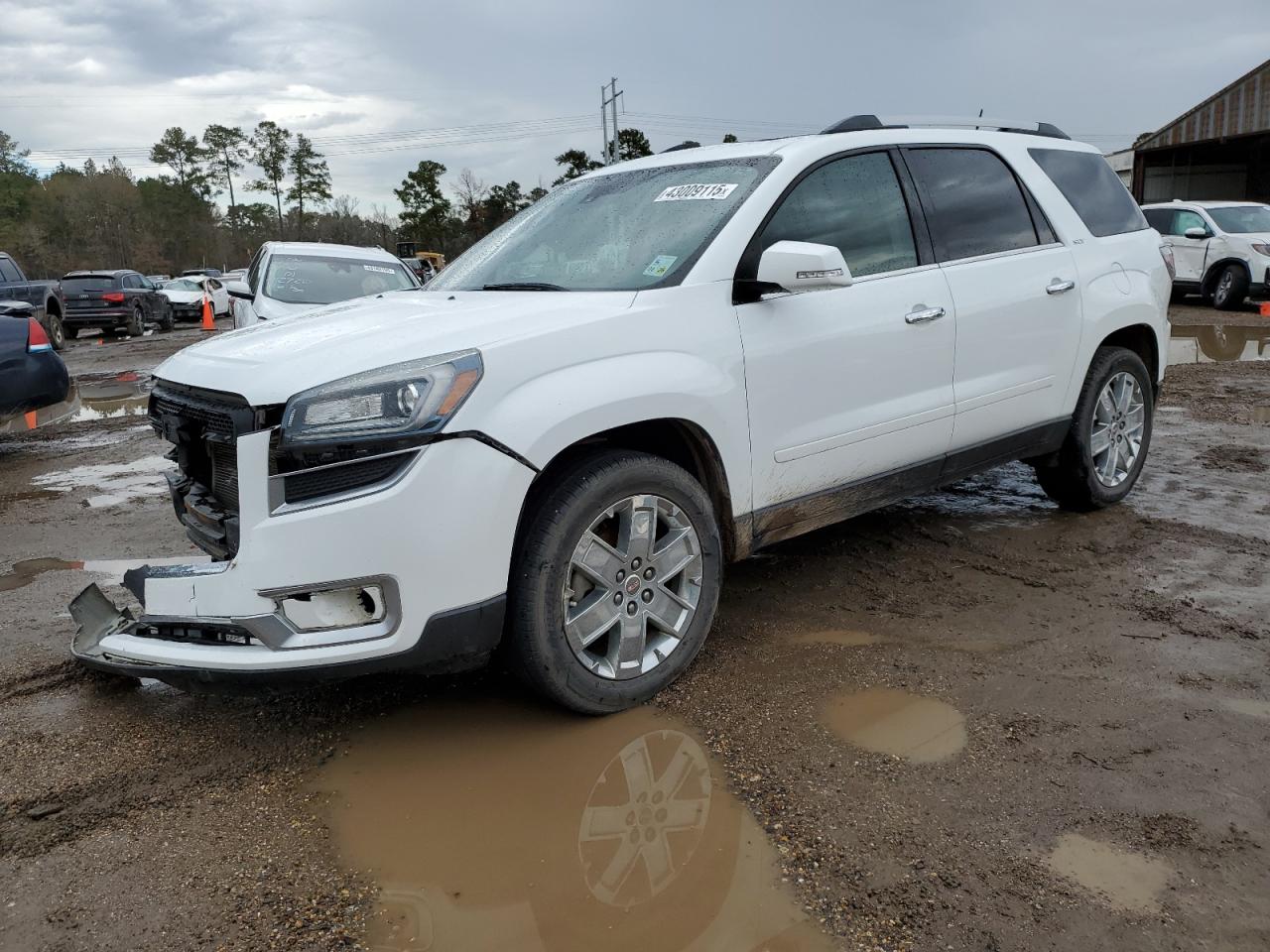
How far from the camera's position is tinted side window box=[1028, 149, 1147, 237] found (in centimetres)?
473

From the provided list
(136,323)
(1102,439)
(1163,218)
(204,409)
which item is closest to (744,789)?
(204,409)

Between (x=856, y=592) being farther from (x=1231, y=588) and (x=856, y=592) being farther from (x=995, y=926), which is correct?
(x=995, y=926)

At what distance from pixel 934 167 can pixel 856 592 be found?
1.83 m

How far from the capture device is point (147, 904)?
7.43ft

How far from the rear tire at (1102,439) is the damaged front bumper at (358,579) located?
327 cm

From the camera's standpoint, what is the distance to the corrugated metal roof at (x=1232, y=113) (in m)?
27.1

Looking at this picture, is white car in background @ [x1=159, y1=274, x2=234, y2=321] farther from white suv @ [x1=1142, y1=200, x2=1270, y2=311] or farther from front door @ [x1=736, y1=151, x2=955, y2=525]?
front door @ [x1=736, y1=151, x2=955, y2=525]

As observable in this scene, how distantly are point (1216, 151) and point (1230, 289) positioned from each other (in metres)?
20.9

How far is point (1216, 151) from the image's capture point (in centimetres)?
3275

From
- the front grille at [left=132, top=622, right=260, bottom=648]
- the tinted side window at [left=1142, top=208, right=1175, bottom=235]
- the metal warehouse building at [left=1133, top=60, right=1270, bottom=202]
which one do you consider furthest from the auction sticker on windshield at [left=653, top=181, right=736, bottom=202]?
the metal warehouse building at [left=1133, top=60, right=1270, bottom=202]

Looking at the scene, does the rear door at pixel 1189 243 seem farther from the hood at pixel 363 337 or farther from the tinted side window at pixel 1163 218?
the hood at pixel 363 337

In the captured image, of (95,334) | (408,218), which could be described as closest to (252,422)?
(95,334)

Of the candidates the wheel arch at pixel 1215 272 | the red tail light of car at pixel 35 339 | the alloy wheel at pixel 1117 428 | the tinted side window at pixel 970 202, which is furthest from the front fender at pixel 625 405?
the wheel arch at pixel 1215 272

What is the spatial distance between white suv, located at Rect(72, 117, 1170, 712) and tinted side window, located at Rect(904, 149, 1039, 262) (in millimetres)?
14
